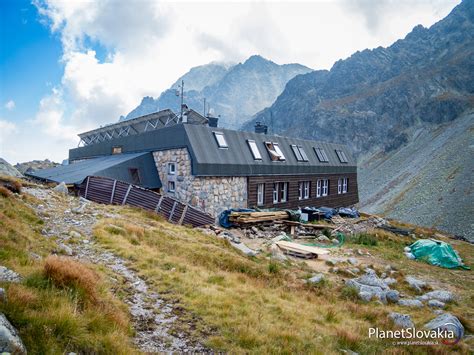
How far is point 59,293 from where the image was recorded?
497 cm

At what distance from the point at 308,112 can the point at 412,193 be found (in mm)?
87629

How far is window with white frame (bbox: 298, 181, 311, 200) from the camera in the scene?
28000 mm

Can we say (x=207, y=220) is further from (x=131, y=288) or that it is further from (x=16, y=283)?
(x=16, y=283)

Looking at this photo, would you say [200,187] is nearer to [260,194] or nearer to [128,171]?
[260,194]

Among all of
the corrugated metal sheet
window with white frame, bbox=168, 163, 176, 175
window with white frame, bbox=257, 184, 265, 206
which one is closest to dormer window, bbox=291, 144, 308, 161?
window with white frame, bbox=257, 184, 265, 206

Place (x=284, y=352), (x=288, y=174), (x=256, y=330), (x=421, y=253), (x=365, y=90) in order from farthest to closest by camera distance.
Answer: (x=365, y=90), (x=288, y=174), (x=421, y=253), (x=256, y=330), (x=284, y=352)

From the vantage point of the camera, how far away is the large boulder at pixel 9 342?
327 centimetres

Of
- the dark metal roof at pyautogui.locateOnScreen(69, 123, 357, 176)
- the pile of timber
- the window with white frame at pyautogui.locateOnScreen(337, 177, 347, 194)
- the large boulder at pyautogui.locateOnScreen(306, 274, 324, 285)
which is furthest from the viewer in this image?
the window with white frame at pyautogui.locateOnScreen(337, 177, 347, 194)

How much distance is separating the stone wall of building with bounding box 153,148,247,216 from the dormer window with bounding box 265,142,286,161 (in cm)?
391

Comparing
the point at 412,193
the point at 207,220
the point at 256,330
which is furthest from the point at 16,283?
the point at 412,193

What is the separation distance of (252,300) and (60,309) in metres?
4.53

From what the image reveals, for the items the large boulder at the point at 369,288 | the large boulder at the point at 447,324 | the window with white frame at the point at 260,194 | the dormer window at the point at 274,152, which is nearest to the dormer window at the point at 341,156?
the dormer window at the point at 274,152

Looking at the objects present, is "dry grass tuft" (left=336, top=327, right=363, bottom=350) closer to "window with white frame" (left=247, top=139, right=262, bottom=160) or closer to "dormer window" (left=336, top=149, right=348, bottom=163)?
"window with white frame" (left=247, top=139, right=262, bottom=160)

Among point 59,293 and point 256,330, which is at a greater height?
point 59,293
